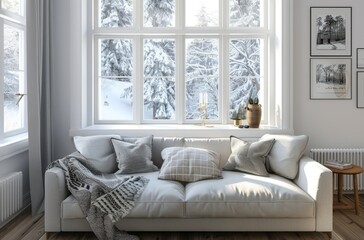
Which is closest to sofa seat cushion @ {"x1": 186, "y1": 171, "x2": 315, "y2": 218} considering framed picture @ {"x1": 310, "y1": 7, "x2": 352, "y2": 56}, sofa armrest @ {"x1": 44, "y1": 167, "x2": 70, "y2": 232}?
sofa armrest @ {"x1": 44, "y1": 167, "x2": 70, "y2": 232}

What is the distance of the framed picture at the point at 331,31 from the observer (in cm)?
445

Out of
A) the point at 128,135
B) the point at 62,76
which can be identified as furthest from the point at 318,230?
the point at 62,76

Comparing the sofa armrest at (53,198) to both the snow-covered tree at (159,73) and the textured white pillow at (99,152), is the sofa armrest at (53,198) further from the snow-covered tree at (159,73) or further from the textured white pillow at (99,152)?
the snow-covered tree at (159,73)

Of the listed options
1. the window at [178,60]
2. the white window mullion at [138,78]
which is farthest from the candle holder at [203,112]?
the white window mullion at [138,78]

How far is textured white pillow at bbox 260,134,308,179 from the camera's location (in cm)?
362

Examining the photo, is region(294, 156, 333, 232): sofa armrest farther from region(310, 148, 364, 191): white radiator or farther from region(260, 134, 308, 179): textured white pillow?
region(310, 148, 364, 191): white radiator

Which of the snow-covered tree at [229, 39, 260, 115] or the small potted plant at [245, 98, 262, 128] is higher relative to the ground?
the snow-covered tree at [229, 39, 260, 115]

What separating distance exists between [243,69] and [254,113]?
2.22 ft

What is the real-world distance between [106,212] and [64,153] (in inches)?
62.6

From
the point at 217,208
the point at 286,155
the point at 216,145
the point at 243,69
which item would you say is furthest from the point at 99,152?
the point at 243,69

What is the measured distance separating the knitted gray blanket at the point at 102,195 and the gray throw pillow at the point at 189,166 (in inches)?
10.5

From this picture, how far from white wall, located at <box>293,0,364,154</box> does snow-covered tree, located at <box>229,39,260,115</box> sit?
19.9 inches

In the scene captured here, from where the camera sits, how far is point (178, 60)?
4750mm

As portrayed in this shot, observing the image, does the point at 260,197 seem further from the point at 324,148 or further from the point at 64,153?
the point at 64,153
